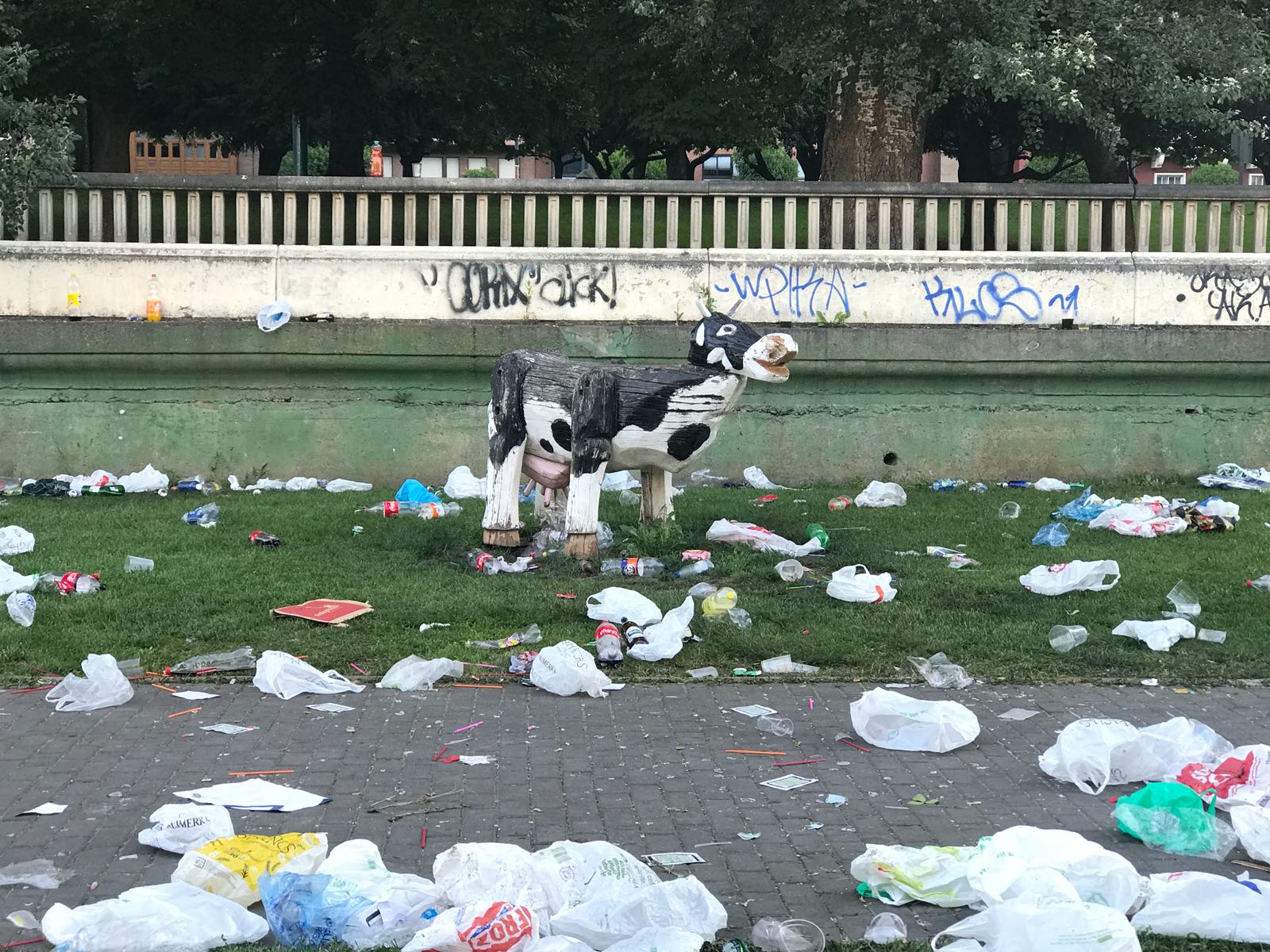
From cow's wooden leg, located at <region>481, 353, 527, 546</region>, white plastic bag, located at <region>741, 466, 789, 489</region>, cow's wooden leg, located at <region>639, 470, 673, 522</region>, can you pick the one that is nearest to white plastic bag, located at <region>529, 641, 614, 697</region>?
cow's wooden leg, located at <region>481, 353, 527, 546</region>

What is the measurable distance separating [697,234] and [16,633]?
7.05 meters

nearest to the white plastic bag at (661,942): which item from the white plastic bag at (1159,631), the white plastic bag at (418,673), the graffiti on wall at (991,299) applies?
the white plastic bag at (418,673)

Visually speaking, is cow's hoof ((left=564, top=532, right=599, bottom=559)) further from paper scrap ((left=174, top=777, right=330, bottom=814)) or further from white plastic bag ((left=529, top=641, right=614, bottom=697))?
paper scrap ((left=174, top=777, right=330, bottom=814))

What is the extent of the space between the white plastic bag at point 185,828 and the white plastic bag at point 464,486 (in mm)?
6907

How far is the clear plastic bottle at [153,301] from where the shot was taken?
1238 centimetres

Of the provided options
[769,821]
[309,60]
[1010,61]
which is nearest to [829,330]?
[1010,61]

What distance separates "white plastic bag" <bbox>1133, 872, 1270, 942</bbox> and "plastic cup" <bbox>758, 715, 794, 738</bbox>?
2.01 m

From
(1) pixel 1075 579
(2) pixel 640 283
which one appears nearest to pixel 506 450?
(1) pixel 1075 579

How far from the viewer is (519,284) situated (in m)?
12.5

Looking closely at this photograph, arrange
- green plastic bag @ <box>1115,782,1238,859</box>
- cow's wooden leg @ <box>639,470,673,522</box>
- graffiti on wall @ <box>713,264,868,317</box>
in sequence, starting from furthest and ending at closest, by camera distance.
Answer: graffiti on wall @ <box>713,264,868,317</box> → cow's wooden leg @ <box>639,470,673,522</box> → green plastic bag @ <box>1115,782,1238,859</box>

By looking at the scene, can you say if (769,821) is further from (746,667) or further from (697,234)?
(697,234)

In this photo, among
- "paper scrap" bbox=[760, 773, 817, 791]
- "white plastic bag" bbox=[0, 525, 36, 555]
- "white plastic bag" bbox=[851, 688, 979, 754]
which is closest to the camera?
"paper scrap" bbox=[760, 773, 817, 791]

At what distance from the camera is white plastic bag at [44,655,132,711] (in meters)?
6.25

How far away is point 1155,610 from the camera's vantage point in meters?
7.83
